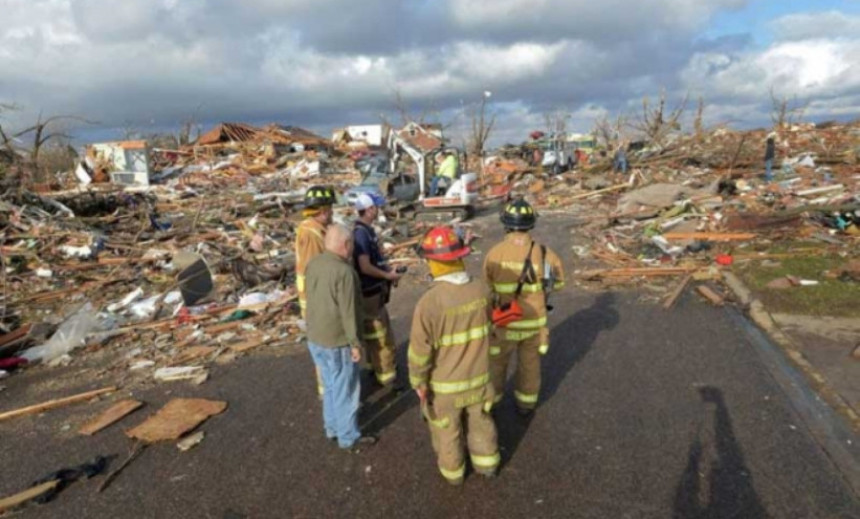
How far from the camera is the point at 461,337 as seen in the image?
342 centimetres

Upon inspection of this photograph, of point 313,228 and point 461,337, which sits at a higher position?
point 313,228

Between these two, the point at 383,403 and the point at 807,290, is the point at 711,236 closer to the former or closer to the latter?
the point at 807,290

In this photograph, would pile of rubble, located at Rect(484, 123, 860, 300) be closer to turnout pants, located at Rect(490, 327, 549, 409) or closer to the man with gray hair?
turnout pants, located at Rect(490, 327, 549, 409)

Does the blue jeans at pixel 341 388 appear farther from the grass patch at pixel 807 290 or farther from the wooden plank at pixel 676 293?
the grass patch at pixel 807 290

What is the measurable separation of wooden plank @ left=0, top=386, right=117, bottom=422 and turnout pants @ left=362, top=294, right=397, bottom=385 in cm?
302

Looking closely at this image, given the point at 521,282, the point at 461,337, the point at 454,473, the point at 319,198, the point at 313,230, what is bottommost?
the point at 454,473

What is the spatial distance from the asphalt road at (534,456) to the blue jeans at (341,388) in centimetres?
18

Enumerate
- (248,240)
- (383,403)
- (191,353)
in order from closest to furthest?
(383,403) → (191,353) → (248,240)

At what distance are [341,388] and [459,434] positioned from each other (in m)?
1.03

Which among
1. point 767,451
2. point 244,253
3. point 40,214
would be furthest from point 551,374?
point 40,214

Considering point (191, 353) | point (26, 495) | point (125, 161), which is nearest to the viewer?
point (26, 495)

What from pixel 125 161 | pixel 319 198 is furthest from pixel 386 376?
pixel 125 161

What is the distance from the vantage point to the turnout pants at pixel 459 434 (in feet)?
11.5

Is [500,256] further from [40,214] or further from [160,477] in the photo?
[40,214]
